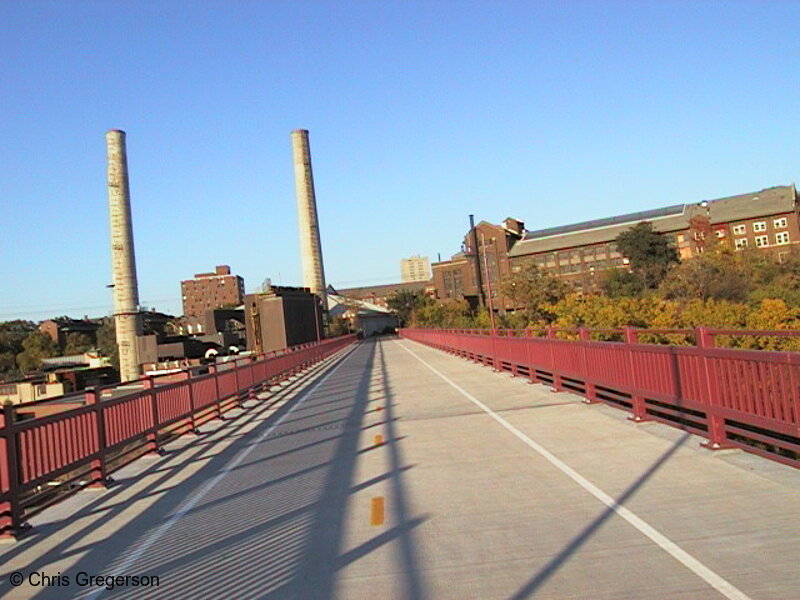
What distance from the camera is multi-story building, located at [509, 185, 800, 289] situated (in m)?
105

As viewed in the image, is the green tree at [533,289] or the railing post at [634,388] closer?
the railing post at [634,388]

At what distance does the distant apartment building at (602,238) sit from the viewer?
106 m

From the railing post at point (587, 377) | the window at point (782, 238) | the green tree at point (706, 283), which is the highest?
the window at point (782, 238)

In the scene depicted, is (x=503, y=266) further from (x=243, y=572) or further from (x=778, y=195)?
(x=243, y=572)

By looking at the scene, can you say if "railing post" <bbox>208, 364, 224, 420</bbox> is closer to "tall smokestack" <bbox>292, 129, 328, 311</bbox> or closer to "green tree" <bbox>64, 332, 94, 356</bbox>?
"tall smokestack" <bbox>292, 129, 328, 311</bbox>

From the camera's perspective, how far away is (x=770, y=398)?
8.47 metres

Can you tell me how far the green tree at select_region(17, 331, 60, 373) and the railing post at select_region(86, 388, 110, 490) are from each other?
128 metres

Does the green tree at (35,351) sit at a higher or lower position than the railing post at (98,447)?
higher

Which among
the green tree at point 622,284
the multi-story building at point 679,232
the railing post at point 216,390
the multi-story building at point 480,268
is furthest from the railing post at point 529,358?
the multi-story building at point 480,268

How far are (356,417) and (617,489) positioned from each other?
10266mm

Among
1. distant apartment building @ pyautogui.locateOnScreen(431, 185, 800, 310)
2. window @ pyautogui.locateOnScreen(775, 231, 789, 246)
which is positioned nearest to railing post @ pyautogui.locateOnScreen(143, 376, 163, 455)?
distant apartment building @ pyautogui.locateOnScreen(431, 185, 800, 310)

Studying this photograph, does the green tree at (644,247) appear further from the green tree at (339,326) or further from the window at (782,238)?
the green tree at (339,326)

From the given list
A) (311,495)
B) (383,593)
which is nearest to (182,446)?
(311,495)

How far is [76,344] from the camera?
16438 centimetres
